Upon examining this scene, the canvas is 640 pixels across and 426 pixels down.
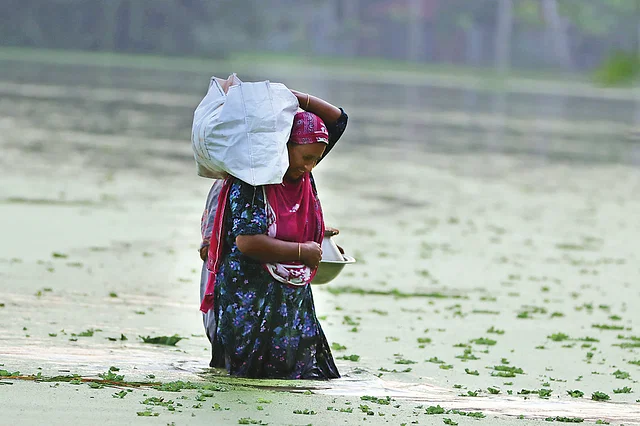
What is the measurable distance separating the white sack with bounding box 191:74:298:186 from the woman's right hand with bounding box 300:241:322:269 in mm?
295

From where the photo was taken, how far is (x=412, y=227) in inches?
427

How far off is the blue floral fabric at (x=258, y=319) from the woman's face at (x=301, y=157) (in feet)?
0.50

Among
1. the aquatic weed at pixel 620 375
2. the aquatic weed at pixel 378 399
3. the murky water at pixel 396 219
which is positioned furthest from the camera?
the aquatic weed at pixel 620 375

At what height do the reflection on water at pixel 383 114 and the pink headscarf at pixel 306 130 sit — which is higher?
the reflection on water at pixel 383 114

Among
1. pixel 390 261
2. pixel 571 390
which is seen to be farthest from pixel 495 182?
pixel 571 390

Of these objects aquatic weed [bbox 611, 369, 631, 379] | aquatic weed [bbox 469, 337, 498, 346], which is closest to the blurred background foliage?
aquatic weed [bbox 469, 337, 498, 346]

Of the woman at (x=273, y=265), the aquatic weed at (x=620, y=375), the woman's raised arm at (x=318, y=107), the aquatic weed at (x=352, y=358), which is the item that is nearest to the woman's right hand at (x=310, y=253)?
the woman at (x=273, y=265)

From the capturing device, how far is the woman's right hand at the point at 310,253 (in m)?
4.66

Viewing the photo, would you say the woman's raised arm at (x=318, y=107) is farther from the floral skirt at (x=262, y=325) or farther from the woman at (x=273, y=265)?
the floral skirt at (x=262, y=325)

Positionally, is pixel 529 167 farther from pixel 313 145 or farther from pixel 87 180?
pixel 313 145

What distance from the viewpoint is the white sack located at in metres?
4.51

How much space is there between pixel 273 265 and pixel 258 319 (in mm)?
219

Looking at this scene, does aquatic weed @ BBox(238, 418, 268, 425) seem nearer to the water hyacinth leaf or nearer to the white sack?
the white sack

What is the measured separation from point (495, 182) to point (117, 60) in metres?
39.2
